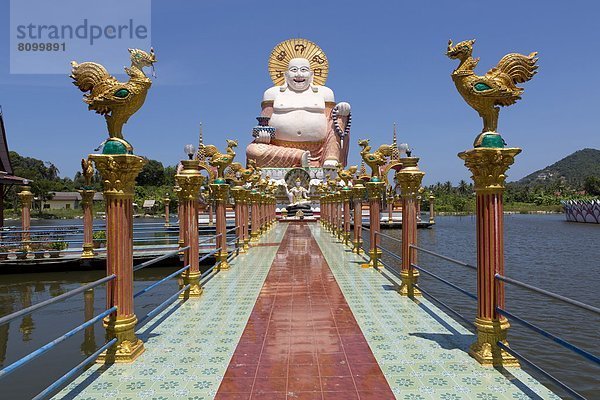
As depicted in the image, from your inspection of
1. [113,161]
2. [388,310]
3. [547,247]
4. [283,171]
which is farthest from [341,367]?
[283,171]

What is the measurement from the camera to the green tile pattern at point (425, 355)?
3215 millimetres

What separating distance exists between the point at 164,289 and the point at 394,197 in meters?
24.4

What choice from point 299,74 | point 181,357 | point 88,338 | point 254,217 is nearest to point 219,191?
point 88,338

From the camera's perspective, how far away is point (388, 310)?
5.50m

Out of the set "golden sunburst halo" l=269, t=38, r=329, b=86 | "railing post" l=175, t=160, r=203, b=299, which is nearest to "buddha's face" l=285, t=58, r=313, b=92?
"golden sunburst halo" l=269, t=38, r=329, b=86

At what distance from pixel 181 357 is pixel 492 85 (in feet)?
11.5

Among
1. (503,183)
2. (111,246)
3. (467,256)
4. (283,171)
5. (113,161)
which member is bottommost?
(467,256)

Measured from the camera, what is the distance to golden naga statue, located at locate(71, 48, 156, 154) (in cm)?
396

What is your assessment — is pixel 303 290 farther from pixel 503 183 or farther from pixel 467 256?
pixel 467 256

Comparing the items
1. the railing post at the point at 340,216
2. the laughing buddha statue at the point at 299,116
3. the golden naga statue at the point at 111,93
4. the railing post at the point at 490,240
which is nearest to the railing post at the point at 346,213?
the railing post at the point at 340,216

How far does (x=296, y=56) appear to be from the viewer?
39562 millimetres

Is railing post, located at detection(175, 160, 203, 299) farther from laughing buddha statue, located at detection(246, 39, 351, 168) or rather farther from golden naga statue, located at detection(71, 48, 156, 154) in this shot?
laughing buddha statue, located at detection(246, 39, 351, 168)

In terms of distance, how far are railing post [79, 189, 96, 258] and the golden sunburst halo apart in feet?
92.3

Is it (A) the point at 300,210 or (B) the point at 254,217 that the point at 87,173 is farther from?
(A) the point at 300,210
